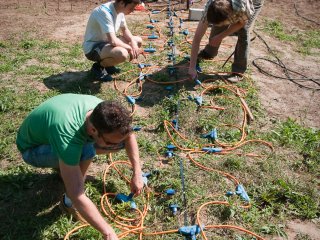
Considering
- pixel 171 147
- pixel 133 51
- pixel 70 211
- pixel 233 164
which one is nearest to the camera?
pixel 70 211

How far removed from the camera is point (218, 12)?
12.4 feet

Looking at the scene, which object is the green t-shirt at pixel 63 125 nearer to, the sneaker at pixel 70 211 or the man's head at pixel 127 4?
the sneaker at pixel 70 211

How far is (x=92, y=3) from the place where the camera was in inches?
305

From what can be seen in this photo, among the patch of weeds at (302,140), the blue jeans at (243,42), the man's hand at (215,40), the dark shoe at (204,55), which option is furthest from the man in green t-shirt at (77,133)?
the dark shoe at (204,55)

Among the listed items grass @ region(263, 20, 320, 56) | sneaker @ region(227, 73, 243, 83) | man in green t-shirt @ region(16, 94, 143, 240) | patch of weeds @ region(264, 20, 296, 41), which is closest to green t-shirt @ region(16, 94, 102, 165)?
man in green t-shirt @ region(16, 94, 143, 240)

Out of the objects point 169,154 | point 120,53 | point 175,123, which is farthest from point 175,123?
point 120,53

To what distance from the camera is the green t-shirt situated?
6.87 ft

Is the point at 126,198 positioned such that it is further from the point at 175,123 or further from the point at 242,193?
the point at 175,123

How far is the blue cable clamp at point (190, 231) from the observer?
258 cm

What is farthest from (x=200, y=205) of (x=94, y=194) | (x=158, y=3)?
(x=158, y=3)

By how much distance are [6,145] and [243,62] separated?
127 inches

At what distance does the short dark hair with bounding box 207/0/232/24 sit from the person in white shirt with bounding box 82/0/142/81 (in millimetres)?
890

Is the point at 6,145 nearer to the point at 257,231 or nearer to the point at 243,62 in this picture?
the point at 257,231

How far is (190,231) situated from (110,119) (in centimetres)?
115
